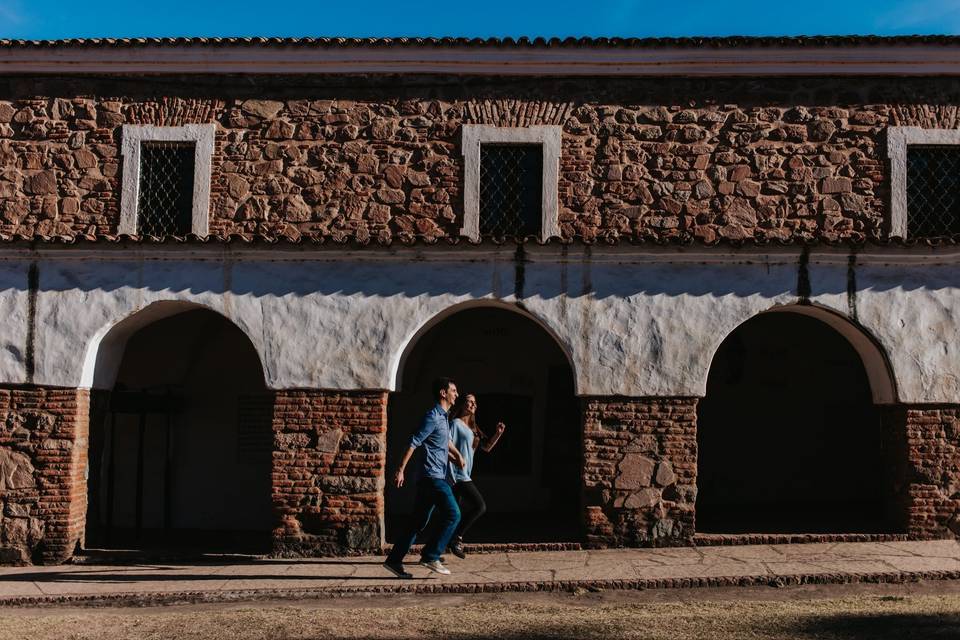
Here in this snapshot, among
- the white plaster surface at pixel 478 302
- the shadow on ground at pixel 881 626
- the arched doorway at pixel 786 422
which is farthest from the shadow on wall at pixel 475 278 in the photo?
the shadow on ground at pixel 881 626

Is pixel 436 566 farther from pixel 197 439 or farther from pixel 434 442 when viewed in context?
pixel 197 439

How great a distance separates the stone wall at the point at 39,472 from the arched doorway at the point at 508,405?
4.35m

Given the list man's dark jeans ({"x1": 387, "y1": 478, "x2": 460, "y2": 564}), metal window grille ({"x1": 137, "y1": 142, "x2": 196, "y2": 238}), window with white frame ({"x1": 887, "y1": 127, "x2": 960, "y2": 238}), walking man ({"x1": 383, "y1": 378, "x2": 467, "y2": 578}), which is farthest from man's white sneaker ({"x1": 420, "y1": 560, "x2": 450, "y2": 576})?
window with white frame ({"x1": 887, "y1": 127, "x2": 960, "y2": 238})

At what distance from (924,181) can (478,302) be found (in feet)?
18.3

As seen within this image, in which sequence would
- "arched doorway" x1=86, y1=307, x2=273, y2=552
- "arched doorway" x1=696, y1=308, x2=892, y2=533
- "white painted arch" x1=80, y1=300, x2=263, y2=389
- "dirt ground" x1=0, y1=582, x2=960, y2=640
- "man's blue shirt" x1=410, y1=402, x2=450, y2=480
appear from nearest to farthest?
"dirt ground" x1=0, y1=582, x2=960, y2=640 → "man's blue shirt" x1=410, y1=402, x2=450, y2=480 → "white painted arch" x1=80, y1=300, x2=263, y2=389 → "arched doorway" x1=86, y1=307, x2=273, y2=552 → "arched doorway" x1=696, y1=308, x2=892, y2=533

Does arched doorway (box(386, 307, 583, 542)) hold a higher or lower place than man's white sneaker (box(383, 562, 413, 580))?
higher

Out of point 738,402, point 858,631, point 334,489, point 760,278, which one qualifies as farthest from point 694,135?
point 858,631

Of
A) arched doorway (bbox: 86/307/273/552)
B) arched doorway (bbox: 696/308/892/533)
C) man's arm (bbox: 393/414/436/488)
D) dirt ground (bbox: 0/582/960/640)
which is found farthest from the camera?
arched doorway (bbox: 696/308/892/533)

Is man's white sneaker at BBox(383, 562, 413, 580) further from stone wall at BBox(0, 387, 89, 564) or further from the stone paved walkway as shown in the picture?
stone wall at BBox(0, 387, 89, 564)

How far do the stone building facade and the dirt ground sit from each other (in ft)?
6.04

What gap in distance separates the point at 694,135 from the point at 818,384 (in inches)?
156

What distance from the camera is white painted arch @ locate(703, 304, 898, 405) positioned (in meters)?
9.28

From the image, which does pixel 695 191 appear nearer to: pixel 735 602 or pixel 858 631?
pixel 735 602

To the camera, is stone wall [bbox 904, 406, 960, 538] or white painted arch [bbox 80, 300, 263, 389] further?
white painted arch [bbox 80, 300, 263, 389]
